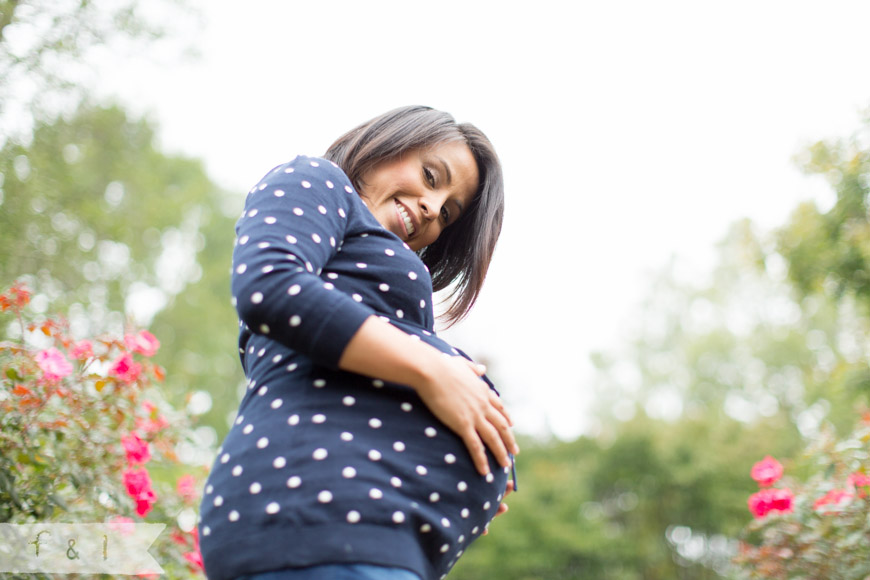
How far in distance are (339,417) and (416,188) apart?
2.04 ft

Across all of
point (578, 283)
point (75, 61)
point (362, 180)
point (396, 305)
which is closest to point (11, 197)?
point (75, 61)

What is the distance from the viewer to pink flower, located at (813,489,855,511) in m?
2.94

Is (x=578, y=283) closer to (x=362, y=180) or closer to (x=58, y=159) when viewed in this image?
(x=58, y=159)

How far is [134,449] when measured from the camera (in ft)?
8.39

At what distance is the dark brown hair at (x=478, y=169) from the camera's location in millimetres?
1473

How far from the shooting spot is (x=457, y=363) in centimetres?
105

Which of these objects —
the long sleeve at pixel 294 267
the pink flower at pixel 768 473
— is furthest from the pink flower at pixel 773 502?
the long sleeve at pixel 294 267

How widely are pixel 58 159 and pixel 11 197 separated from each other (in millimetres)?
2117

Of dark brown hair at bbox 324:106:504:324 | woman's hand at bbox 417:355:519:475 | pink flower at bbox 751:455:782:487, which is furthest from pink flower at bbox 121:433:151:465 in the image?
pink flower at bbox 751:455:782:487

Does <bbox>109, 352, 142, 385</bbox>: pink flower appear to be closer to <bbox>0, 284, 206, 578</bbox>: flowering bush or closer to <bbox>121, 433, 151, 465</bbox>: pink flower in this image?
<bbox>0, 284, 206, 578</bbox>: flowering bush

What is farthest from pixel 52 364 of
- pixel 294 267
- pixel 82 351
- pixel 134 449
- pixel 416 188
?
pixel 294 267

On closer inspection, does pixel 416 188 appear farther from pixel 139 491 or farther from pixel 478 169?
pixel 139 491

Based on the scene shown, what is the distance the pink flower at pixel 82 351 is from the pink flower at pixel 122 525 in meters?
0.58

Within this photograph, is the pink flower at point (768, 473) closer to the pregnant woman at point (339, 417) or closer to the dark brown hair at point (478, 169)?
the dark brown hair at point (478, 169)
